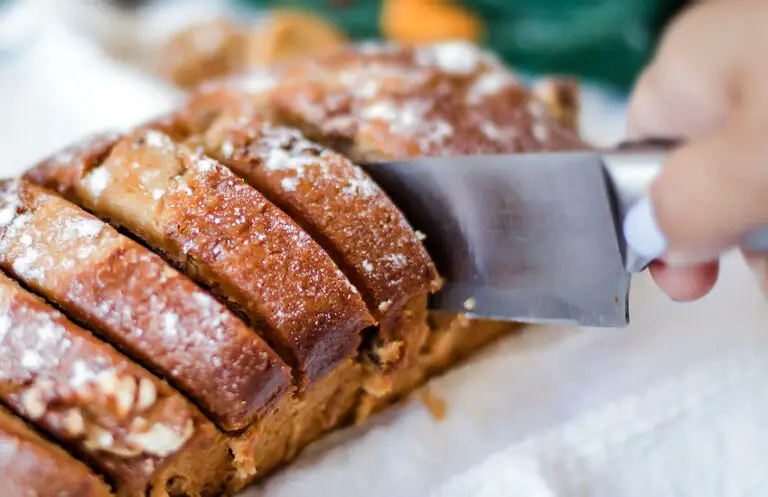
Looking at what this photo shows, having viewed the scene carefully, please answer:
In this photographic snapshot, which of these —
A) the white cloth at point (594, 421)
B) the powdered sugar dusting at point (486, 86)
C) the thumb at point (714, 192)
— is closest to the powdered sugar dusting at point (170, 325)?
the white cloth at point (594, 421)

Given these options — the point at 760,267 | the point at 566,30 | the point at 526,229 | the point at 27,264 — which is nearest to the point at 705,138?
the point at 526,229

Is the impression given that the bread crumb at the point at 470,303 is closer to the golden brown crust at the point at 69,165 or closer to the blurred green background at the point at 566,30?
the golden brown crust at the point at 69,165

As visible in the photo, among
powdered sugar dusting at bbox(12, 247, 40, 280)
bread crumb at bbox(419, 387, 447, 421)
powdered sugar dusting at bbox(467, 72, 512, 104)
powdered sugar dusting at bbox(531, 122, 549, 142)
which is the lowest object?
bread crumb at bbox(419, 387, 447, 421)

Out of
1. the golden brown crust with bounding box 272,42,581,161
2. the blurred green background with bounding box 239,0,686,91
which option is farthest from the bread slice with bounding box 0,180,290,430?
the blurred green background with bounding box 239,0,686,91

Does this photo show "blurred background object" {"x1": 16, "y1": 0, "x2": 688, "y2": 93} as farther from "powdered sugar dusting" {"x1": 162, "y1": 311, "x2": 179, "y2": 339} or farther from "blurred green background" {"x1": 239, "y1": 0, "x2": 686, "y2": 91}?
"powdered sugar dusting" {"x1": 162, "y1": 311, "x2": 179, "y2": 339}

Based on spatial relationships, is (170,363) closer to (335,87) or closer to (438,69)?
(335,87)

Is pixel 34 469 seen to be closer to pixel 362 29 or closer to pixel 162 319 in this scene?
pixel 162 319

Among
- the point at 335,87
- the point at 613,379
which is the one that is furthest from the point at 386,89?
the point at 613,379
